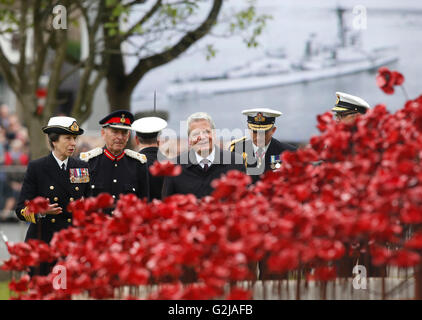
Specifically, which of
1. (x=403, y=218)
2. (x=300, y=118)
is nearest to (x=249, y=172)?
(x=403, y=218)

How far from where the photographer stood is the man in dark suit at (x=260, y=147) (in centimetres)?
676

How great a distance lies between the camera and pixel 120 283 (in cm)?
389

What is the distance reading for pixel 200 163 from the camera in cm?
564

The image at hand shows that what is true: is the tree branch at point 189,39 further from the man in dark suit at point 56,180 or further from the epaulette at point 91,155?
the man in dark suit at point 56,180

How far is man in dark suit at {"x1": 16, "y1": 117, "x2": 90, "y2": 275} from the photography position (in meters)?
6.19

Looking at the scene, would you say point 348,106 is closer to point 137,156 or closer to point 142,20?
point 137,156

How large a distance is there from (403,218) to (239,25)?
806cm

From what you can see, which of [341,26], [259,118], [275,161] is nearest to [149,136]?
[259,118]

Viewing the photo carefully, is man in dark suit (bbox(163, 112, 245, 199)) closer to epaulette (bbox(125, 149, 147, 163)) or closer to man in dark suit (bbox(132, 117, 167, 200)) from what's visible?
epaulette (bbox(125, 149, 147, 163))

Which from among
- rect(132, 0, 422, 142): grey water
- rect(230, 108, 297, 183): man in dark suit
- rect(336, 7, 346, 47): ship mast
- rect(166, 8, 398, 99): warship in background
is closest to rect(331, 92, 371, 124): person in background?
rect(230, 108, 297, 183): man in dark suit

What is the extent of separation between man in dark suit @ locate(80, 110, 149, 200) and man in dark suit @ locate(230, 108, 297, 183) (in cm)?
86

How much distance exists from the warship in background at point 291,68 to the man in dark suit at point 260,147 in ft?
25.8

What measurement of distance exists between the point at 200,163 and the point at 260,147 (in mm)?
1410

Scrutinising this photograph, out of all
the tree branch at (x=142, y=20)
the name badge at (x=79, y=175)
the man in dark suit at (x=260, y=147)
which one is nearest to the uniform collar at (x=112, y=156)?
the name badge at (x=79, y=175)
